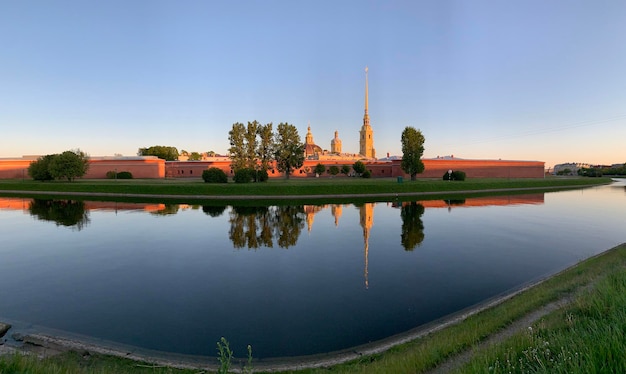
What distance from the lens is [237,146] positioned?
51031mm

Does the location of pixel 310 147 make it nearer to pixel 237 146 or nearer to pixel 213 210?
pixel 237 146

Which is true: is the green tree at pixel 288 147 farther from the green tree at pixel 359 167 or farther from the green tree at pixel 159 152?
the green tree at pixel 159 152

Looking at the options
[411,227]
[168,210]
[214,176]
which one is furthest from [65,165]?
[411,227]

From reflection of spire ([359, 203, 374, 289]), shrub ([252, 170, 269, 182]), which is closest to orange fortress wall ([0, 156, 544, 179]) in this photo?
shrub ([252, 170, 269, 182])

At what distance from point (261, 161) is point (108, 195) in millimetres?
21022

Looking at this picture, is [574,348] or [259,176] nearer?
[574,348]

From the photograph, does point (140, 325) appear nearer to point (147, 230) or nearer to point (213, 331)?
point (213, 331)

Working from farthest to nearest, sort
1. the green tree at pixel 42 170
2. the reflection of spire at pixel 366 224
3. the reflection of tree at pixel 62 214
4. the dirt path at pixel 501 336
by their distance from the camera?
the green tree at pixel 42 170 → the reflection of tree at pixel 62 214 → the reflection of spire at pixel 366 224 → the dirt path at pixel 501 336


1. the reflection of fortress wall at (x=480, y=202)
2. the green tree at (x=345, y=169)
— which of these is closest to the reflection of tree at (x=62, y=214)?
the reflection of fortress wall at (x=480, y=202)

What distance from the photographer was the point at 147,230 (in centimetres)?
1888

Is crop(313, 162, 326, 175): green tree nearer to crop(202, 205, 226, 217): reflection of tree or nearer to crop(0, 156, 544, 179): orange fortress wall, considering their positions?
crop(0, 156, 544, 179): orange fortress wall

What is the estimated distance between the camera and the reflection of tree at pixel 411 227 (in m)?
15.7

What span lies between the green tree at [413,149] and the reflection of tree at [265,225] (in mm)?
30696

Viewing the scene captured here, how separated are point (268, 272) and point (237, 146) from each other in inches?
1646
